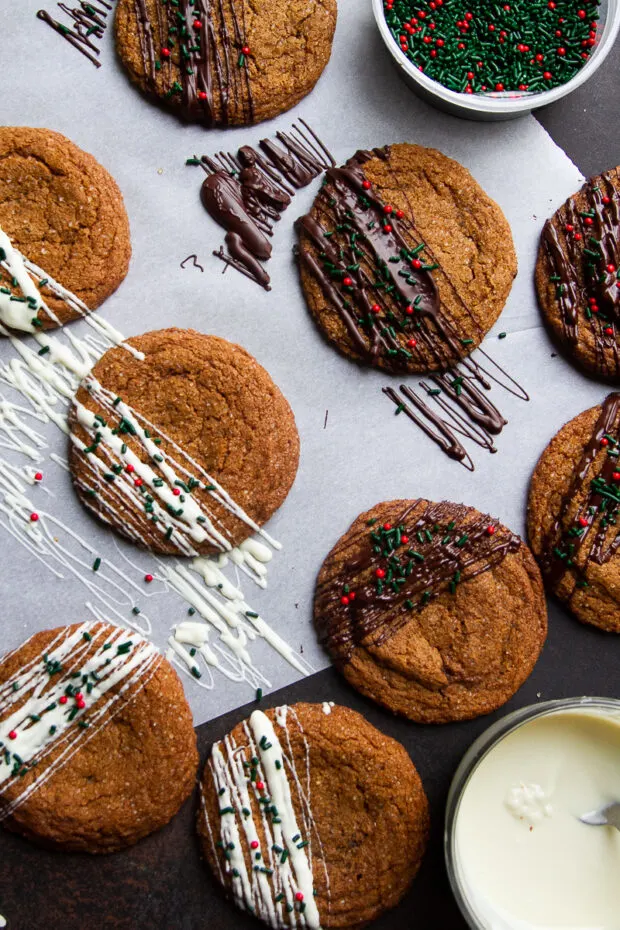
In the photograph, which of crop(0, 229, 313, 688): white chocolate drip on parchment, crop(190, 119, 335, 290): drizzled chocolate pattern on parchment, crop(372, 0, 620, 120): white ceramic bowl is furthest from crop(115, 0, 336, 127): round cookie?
crop(0, 229, 313, 688): white chocolate drip on parchment

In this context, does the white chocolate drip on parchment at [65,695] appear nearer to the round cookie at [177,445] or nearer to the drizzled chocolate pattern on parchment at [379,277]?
the round cookie at [177,445]

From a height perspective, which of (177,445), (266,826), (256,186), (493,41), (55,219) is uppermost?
(55,219)

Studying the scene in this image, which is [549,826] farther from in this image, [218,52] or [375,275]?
[218,52]

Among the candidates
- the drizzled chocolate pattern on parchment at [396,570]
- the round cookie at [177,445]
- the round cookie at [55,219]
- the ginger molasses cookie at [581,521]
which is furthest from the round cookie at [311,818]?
the round cookie at [55,219]

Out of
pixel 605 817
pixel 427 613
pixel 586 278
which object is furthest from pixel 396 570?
pixel 586 278

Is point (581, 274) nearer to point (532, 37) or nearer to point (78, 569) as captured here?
point (532, 37)

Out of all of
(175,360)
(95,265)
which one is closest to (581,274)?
(175,360)
